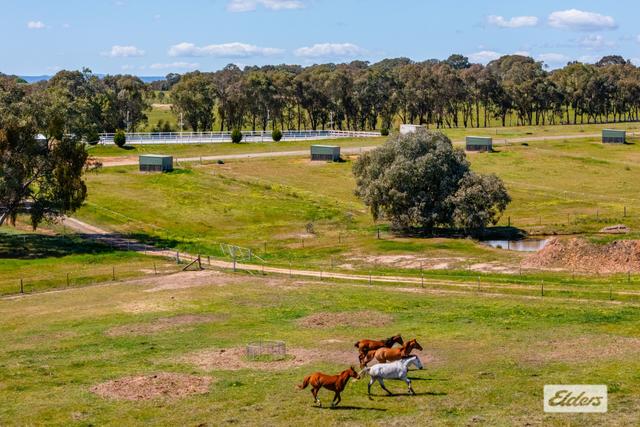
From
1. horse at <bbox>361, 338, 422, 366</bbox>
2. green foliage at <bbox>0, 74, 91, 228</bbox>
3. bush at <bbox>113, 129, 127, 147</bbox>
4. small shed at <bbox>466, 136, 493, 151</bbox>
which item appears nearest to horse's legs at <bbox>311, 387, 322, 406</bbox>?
horse at <bbox>361, 338, 422, 366</bbox>

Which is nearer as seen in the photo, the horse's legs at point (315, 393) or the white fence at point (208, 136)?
the horse's legs at point (315, 393)

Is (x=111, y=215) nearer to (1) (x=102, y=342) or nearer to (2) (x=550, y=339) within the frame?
(1) (x=102, y=342)

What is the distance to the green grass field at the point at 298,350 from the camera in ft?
111

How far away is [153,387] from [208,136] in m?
126

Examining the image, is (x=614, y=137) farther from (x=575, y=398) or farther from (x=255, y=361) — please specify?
(x=575, y=398)

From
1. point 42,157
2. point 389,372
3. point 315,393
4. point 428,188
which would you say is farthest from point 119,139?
point 315,393

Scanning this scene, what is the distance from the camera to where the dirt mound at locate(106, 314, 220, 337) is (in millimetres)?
51000

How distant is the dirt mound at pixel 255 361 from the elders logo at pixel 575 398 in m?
9.83

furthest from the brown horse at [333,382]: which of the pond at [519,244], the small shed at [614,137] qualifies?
the small shed at [614,137]

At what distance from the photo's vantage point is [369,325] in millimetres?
50906

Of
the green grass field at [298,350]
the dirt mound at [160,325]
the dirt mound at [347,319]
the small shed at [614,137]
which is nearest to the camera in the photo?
the green grass field at [298,350]

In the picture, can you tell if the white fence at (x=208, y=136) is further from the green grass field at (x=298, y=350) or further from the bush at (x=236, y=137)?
the green grass field at (x=298, y=350)

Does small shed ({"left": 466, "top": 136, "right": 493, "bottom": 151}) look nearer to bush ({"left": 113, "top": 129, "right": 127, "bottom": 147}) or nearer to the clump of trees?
the clump of trees

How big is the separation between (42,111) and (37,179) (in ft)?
21.1
